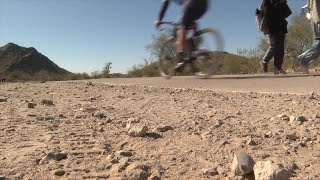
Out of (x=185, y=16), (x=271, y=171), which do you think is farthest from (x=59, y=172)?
(x=185, y=16)

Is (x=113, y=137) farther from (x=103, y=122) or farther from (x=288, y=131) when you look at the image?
(x=288, y=131)

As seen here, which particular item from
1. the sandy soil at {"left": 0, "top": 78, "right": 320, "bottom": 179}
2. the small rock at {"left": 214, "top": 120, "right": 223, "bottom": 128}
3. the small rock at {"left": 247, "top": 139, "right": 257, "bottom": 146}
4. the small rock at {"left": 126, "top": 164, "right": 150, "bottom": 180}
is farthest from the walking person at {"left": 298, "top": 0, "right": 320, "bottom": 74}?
the small rock at {"left": 126, "top": 164, "right": 150, "bottom": 180}

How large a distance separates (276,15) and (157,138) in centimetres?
206

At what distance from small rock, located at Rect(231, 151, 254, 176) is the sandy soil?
101 millimetres

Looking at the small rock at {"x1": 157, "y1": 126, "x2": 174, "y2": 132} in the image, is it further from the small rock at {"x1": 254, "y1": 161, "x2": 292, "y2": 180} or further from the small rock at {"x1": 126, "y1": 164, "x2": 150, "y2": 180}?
the small rock at {"x1": 254, "y1": 161, "x2": 292, "y2": 180}

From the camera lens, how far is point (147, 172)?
219 inches

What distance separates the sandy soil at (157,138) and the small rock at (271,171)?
1.01 feet

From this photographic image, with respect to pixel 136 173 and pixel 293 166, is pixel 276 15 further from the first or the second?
pixel 136 173

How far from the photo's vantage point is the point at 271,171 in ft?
16.9

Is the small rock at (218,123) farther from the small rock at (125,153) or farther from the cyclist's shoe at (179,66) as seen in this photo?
the cyclist's shoe at (179,66)

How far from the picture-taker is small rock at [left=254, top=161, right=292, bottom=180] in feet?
16.8

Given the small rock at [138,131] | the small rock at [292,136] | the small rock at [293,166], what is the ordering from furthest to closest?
the small rock at [138,131] → the small rock at [292,136] → the small rock at [293,166]

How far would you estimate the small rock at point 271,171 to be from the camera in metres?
5.11

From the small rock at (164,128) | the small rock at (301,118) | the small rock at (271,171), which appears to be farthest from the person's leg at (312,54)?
the small rock at (271,171)
